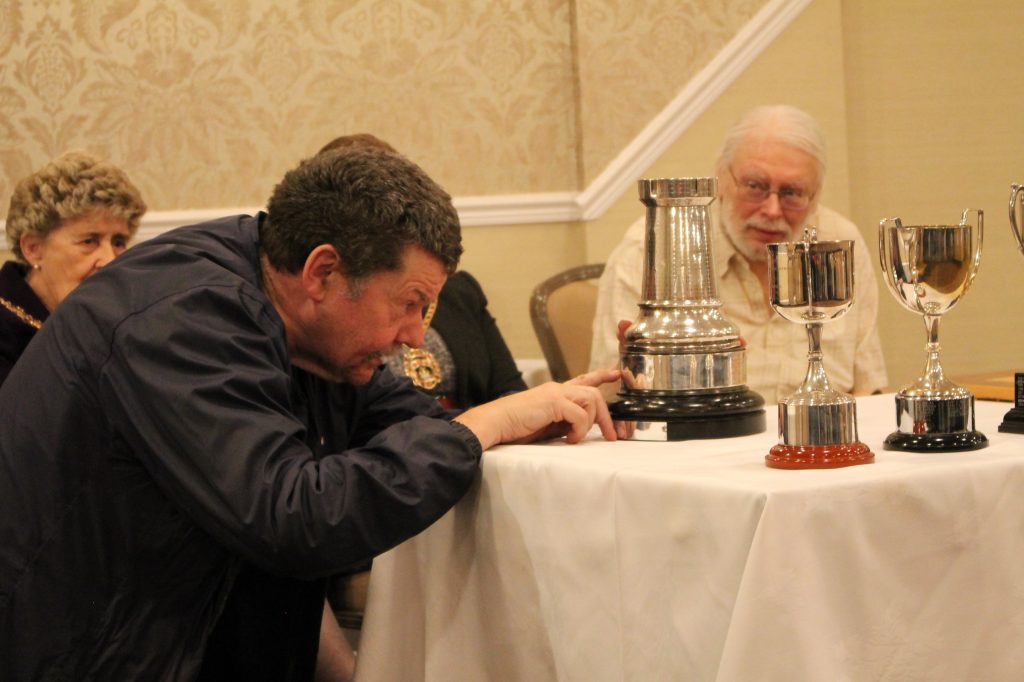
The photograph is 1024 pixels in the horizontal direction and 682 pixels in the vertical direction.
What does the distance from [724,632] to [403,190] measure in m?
0.74

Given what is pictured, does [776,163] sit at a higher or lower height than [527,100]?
lower

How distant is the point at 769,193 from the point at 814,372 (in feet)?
5.48

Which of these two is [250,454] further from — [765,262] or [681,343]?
[765,262]

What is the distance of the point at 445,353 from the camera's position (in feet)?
11.6

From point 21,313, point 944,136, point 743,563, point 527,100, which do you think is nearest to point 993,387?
point 743,563

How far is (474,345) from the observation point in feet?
11.7

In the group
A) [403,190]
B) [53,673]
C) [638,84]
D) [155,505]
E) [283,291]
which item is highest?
[638,84]

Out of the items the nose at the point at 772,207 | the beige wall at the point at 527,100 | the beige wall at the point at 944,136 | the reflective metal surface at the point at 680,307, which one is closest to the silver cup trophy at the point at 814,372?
the reflective metal surface at the point at 680,307

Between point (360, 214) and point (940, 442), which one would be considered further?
point (360, 214)

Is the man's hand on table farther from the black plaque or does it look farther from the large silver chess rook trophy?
the black plaque

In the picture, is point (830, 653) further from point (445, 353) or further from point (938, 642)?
point (445, 353)

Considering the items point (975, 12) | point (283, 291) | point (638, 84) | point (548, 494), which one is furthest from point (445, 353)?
point (975, 12)

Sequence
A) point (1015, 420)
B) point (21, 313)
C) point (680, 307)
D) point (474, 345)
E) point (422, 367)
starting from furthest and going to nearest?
point (474, 345)
point (422, 367)
point (21, 313)
point (680, 307)
point (1015, 420)

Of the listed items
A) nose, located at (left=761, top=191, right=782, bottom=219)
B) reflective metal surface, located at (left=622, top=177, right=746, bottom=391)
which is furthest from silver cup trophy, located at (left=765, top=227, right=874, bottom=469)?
nose, located at (left=761, top=191, right=782, bottom=219)
